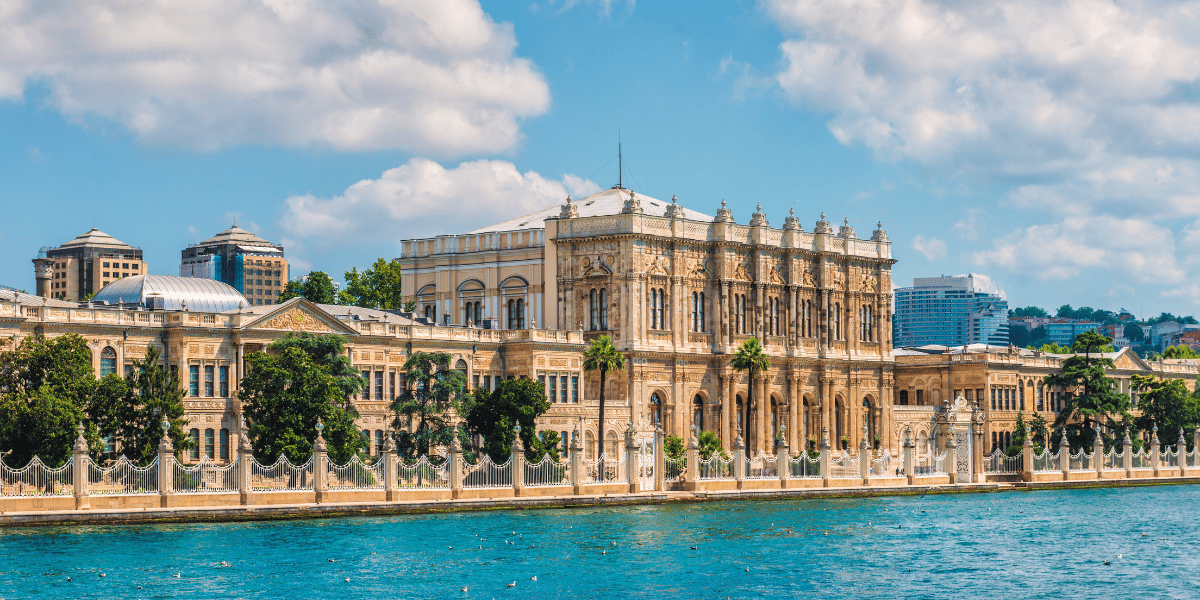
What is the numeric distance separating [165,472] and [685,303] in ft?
131

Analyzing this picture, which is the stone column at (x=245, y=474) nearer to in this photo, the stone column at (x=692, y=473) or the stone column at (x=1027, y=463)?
the stone column at (x=692, y=473)

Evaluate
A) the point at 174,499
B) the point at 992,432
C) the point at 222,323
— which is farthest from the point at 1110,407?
the point at 174,499

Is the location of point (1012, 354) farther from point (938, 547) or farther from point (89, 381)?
point (89, 381)

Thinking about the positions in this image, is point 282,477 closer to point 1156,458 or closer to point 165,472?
point 165,472

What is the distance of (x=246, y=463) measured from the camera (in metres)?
61.9

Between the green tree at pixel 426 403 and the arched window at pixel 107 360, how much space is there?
12.1 metres

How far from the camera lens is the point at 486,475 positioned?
69.0 meters

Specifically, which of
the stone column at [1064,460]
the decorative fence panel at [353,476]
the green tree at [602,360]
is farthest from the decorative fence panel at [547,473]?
the stone column at [1064,460]

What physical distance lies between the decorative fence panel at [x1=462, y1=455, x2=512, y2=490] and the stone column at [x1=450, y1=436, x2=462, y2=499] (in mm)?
387

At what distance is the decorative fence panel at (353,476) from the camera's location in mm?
65125

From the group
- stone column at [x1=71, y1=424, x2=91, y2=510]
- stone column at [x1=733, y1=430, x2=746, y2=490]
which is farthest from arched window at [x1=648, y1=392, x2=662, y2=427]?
stone column at [x1=71, y1=424, x2=91, y2=510]

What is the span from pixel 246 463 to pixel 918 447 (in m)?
58.2

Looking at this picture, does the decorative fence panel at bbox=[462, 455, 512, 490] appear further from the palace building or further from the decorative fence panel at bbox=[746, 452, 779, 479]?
the decorative fence panel at bbox=[746, 452, 779, 479]

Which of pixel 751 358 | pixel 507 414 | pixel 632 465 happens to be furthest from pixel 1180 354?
pixel 632 465
